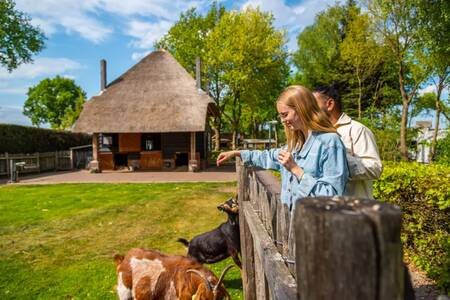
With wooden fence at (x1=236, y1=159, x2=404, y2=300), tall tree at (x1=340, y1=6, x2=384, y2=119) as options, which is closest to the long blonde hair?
wooden fence at (x1=236, y1=159, x2=404, y2=300)

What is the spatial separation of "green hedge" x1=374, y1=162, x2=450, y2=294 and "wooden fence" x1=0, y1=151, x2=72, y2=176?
1824 centimetres

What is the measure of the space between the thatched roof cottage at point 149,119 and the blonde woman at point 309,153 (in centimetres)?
1600

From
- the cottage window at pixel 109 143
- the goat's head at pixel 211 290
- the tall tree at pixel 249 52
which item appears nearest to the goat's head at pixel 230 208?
the goat's head at pixel 211 290

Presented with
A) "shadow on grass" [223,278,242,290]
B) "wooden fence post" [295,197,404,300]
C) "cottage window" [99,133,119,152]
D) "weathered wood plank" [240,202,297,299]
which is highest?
"cottage window" [99,133,119,152]

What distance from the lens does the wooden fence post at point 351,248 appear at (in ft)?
2.05

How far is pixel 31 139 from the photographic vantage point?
21.4 meters

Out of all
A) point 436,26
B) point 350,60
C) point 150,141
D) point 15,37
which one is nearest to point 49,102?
point 15,37

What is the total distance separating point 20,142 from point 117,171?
6.61 metres

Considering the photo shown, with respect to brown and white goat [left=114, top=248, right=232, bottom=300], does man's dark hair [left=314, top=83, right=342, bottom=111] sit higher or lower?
higher

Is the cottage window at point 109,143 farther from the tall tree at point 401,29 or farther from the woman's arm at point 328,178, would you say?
the woman's arm at point 328,178

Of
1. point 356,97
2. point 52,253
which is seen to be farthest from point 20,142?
point 356,97

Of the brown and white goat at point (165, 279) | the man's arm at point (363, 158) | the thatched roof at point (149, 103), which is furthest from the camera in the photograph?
the thatched roof at point (149, 103)

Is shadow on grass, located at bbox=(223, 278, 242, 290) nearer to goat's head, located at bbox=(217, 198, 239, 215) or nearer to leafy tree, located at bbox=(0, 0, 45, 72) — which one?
goat's head, located at bbox=(217, 198, 239, 215)

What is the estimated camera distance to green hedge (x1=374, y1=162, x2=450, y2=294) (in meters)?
4.73
